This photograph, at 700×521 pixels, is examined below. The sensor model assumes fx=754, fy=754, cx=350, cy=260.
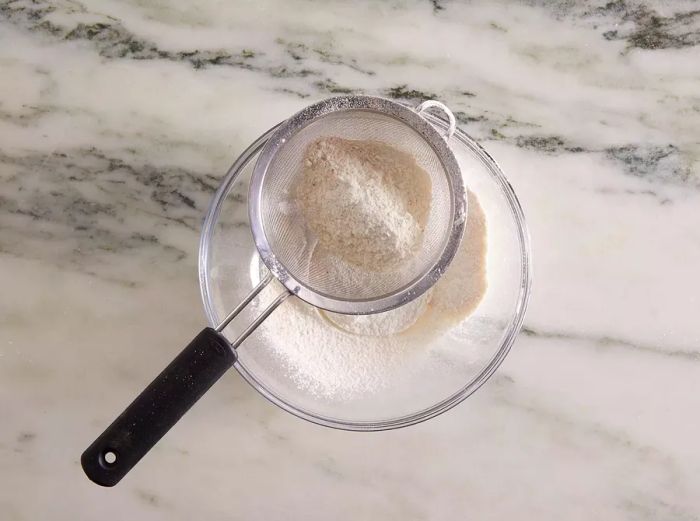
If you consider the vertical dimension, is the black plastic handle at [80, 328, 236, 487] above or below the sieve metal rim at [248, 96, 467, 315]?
below

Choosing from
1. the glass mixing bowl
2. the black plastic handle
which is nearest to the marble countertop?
the glass mixing bowl

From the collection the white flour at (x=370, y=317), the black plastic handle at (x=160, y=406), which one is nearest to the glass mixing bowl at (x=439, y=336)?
the white flour at (x=370, y=317)

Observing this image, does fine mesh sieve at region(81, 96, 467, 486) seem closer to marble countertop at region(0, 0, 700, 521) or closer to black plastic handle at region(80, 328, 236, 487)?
black plastic handle at region(80, 328, 236, 487)

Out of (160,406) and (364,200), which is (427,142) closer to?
(364,200)

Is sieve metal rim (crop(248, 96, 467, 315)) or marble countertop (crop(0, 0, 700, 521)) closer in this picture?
sieve metal rim (crop(248, 96, 467, 315))

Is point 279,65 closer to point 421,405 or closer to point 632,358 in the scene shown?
point 421,405

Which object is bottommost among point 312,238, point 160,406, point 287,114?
point 160,406

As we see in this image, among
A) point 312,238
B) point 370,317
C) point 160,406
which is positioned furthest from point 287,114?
point 160,406

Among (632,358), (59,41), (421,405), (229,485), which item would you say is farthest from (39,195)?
(632,358)
